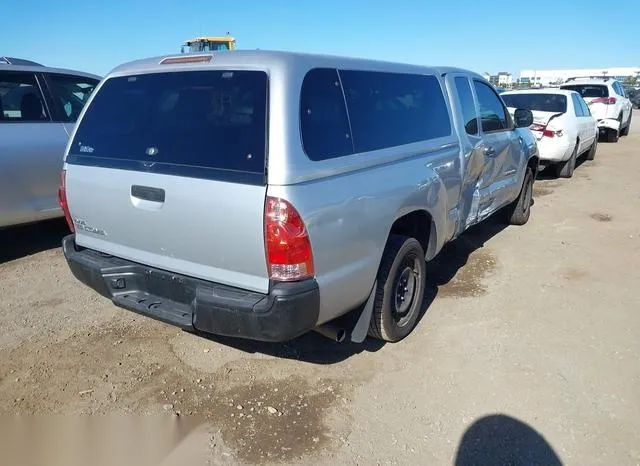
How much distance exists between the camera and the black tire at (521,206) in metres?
6.46

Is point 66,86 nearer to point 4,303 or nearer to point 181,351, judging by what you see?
point 4,303

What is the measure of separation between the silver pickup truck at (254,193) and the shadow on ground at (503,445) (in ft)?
2.90

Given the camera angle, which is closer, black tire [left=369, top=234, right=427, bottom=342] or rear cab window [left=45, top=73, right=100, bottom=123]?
black tire [left=369, top=234, right=427, bottom=342]

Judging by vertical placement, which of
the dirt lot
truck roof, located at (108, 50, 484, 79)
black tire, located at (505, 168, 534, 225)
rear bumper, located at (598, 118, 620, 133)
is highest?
truck roof, located at (108, 50, 484, 79)

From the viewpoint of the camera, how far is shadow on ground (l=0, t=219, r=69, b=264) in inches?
216

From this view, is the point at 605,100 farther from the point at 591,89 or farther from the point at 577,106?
the point at 577,106

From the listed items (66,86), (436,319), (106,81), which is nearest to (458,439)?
(436,319)

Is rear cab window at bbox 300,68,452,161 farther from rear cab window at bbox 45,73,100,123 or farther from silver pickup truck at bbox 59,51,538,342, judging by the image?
rear cab window at bbox 45,73,100,123

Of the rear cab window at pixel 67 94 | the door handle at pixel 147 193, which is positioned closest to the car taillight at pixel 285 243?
the door handle at pixel 147 193

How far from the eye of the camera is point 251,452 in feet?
8.51

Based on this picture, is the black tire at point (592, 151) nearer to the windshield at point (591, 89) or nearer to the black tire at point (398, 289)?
the windshield at point (591, 89)

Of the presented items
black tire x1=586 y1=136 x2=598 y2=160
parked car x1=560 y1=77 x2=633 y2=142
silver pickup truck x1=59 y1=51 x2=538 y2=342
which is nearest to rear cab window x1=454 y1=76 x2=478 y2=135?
silver pickup truck x1=59 y1=51 x2=538 y2=342

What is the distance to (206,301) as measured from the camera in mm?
2709

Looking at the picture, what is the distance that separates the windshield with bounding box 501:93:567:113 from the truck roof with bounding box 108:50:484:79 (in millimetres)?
6857
